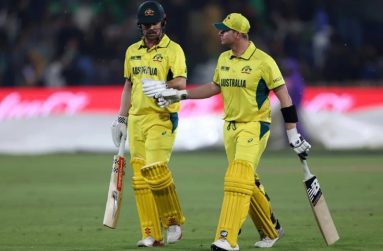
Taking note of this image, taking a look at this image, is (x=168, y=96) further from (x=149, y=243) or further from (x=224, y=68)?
(x=149, y=243)

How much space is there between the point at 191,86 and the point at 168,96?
13.1 m

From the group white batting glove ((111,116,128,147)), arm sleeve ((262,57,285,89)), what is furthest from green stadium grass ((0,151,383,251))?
arm sleeve ((262,57,285,89))

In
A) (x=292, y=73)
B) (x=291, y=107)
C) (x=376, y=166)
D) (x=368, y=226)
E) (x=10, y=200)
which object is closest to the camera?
(x=291, y=107)

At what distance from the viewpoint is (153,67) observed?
9.94 meters

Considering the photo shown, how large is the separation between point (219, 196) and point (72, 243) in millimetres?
4909

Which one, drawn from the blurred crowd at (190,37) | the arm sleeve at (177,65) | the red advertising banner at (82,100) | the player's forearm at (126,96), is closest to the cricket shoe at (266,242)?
the arm sleeve at (177,65)

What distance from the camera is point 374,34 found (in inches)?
941

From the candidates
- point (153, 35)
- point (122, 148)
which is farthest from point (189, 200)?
point (153, 35)

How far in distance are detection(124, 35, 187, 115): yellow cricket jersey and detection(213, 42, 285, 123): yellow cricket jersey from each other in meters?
0.50

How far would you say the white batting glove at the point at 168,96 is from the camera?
956 cm

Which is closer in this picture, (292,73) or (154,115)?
(154,115)

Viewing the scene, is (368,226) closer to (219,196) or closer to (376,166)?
(219,196)

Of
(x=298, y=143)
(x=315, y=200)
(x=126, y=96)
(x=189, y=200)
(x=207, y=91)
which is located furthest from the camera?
(x=189, y=200)

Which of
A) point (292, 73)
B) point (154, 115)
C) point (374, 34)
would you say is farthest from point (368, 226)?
point (374, 34)
